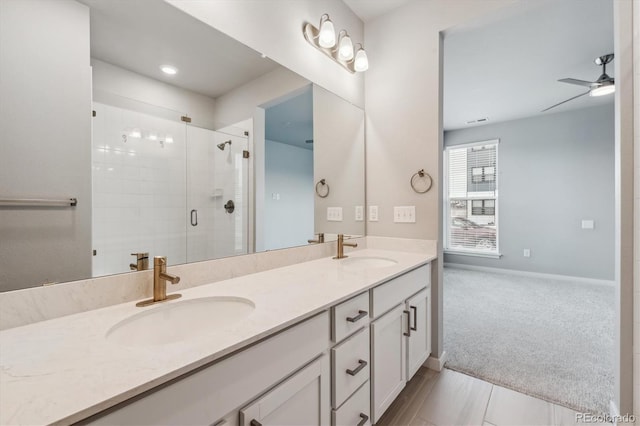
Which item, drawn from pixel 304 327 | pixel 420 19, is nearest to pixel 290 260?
pixel 304 327

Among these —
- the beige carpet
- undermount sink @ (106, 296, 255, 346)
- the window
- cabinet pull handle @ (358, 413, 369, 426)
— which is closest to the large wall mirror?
undermount sink @ (106, 296, 255, 346)

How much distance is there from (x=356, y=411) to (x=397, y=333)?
0.43 meters

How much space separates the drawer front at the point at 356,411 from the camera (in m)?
1.00

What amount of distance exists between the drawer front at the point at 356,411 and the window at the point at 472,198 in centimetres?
463

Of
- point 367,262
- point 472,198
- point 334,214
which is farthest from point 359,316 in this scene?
point 472,198

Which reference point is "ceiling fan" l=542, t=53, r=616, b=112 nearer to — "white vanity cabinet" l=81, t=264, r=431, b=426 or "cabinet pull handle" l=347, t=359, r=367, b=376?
"white vanity cabinet" l=81, t=264, r=431, b=426

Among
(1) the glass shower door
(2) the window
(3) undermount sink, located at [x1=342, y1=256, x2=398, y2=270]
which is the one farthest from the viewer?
(2) the window

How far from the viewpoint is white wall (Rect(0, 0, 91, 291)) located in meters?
0.75

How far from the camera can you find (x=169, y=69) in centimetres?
110

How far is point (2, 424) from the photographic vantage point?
39cm

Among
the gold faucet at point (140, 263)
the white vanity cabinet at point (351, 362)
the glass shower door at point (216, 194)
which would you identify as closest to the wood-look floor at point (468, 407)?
the white vanity cabinet at point (351, 362)

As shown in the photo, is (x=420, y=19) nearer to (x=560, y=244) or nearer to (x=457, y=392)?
(x=457, y=392)

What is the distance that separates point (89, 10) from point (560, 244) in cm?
578

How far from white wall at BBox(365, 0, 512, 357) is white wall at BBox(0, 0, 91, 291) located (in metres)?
1.78
